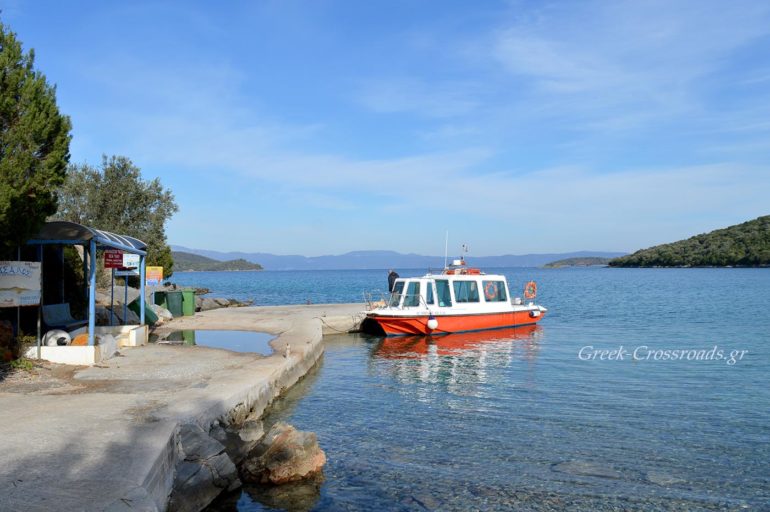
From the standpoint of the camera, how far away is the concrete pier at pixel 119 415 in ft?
18.7

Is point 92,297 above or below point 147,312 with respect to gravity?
above

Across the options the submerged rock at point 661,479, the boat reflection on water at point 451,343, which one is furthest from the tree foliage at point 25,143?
the boat reflection on water at point 451,343

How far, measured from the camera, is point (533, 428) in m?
11.2

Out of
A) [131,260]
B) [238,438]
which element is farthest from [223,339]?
[238,438]

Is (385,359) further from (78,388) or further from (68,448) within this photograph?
(68,448)

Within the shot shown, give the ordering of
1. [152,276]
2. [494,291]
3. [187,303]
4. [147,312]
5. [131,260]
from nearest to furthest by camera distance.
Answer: [131,260] → [147,312] → [152,276] → [187,303] → [494,291]

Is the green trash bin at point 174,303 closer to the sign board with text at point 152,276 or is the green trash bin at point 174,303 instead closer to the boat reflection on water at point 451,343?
the sign board with text at point 152,276

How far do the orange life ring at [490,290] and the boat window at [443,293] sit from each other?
219 centimetres

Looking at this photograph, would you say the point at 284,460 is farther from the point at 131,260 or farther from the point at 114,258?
the point at 131,260

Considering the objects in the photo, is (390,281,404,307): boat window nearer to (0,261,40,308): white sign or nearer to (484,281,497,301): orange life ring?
(484,281,497,301): orange life ring

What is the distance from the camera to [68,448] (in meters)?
6.86

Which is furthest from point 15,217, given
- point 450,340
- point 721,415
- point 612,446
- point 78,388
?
point 450,340

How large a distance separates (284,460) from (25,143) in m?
7.19

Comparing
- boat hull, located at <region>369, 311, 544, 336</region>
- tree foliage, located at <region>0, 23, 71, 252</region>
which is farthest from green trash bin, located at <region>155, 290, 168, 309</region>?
tree foliage, located at <region>0, 23, 71, 252</region>
